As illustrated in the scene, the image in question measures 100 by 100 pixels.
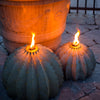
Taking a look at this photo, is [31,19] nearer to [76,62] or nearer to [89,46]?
[76,62]

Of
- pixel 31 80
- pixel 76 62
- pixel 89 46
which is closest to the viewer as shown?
pixel 31 80

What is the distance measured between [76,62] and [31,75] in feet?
1.74

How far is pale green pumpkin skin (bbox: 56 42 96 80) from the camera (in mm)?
1757

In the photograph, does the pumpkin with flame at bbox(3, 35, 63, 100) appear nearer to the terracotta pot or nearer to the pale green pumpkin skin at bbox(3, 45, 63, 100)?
the pale green pumpkin skin at bbox(3, 45, 63, 100)

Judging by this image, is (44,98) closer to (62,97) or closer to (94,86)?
(62,97)

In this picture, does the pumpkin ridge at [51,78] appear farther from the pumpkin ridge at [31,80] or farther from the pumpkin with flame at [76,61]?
the pumpkin with flame at [76,61]

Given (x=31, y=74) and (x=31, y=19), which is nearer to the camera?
(x=31, y=74)

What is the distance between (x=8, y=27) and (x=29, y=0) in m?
0.48

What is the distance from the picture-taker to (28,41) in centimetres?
200

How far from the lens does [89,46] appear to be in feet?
8.54

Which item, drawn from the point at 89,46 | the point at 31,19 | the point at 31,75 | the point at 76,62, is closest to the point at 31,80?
the point at 31,75

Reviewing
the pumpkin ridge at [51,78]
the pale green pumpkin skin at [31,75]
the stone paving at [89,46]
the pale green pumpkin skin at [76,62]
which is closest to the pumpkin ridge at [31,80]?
the pale green pumpkin skin at [31,75]

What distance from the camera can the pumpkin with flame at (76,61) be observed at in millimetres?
1757

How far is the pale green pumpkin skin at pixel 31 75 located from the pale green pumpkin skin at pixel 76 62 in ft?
0.82
